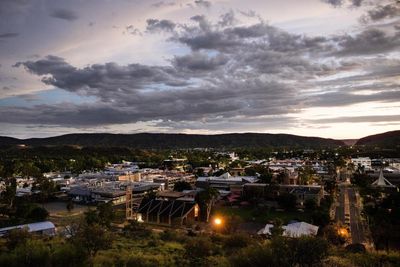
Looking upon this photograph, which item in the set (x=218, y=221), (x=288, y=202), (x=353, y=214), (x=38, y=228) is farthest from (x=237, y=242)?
(x=353, y=214)

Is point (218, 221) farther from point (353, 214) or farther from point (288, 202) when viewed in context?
point (353, 214)

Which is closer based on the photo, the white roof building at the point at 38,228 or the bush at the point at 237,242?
the bush at the point at 237,242

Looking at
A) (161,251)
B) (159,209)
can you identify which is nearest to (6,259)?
(161,251)

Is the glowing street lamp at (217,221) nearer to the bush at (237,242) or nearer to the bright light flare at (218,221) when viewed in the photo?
the bright light flare at (218,221)

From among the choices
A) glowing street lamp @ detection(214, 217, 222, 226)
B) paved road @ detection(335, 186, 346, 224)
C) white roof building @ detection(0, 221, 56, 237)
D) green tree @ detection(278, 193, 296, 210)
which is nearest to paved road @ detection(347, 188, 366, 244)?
paved road @ detection(335, 186, 346, 224)

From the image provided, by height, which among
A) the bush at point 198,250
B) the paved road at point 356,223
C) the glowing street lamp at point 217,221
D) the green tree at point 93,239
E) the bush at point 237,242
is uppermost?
the green tree at point 93,239

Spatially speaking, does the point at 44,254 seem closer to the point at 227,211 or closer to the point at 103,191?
the point at 227,211

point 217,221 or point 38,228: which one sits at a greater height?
point 38,228

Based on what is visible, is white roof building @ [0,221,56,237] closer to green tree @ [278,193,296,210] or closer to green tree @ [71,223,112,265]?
green tree @ [71,223,112,265]

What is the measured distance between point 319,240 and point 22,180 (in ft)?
273

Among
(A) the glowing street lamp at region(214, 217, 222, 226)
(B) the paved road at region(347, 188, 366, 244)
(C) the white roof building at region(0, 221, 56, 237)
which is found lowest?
(B) the paved road at region(347, 188, 366, 244)

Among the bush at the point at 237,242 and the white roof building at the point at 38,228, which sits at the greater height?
the bush at the point at 237,242

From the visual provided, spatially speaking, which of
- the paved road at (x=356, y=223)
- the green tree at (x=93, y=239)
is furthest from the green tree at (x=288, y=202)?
the green tree at (x=93, y=239)

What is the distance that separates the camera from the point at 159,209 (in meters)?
47.2
